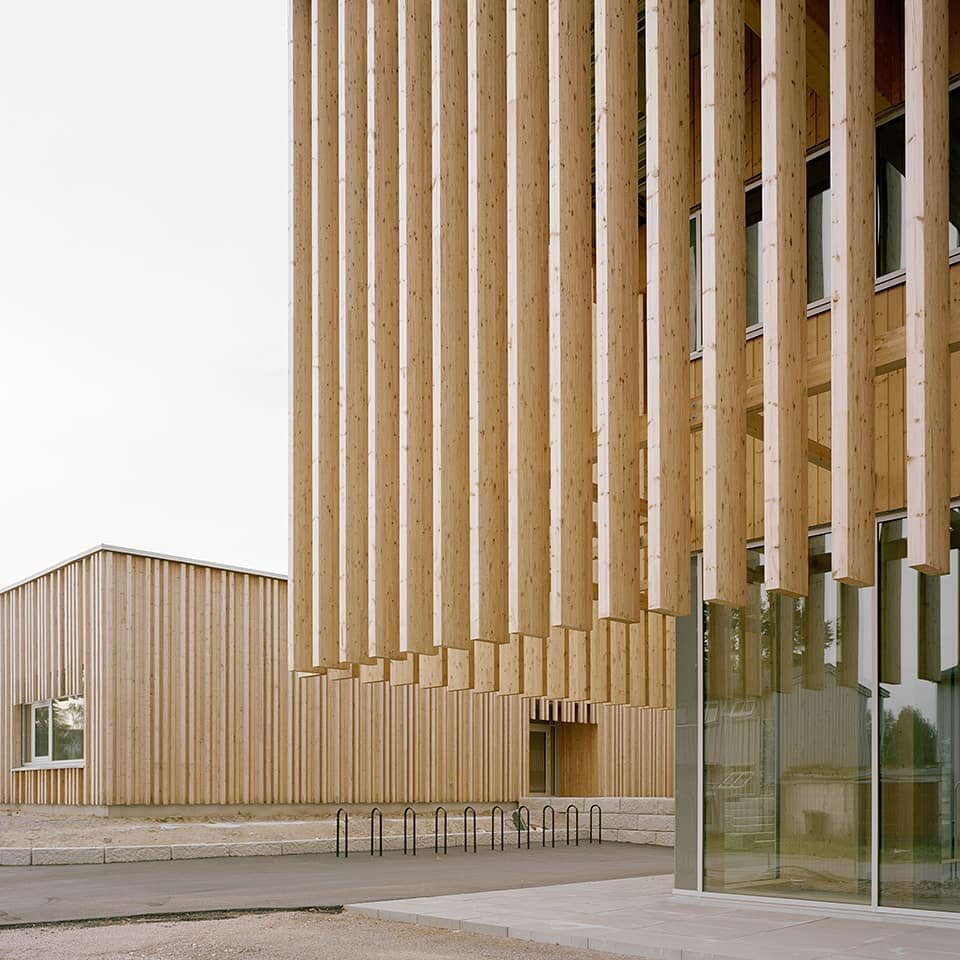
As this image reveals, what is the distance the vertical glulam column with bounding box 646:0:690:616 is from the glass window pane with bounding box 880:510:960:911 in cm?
250

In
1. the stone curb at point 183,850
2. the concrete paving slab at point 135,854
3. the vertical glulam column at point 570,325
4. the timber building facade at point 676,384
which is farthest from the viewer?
the concrete paving slab at point 135,854

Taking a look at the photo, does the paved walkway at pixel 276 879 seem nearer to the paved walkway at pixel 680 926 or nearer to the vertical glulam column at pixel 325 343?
the paved walkway at pixel 680 926

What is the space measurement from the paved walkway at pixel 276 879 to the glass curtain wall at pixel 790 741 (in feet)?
12.6

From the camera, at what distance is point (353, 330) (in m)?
11.7

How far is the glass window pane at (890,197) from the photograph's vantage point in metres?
10.6

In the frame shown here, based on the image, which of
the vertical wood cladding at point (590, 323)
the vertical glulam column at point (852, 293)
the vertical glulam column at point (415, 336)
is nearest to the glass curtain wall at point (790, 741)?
the vertical wood cladding at point (590, 323)

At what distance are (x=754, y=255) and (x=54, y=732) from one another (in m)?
18.4

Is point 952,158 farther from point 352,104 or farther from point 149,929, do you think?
point 149,929

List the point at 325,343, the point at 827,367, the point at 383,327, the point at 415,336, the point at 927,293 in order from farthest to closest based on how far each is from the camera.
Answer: the point at 325,343, the point at 383,327, the point at 415,336, the point at 827,367, the point at 927,293

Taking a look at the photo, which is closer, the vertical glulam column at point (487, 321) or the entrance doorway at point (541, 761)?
the vertical glulam column at point (487, 321)

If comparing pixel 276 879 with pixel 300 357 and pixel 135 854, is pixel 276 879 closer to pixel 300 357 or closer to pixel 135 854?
pixel 135 854

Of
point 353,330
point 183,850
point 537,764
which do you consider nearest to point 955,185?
point 353,330

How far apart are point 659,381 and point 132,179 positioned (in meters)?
40.1

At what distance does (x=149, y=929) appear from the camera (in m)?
10.6
